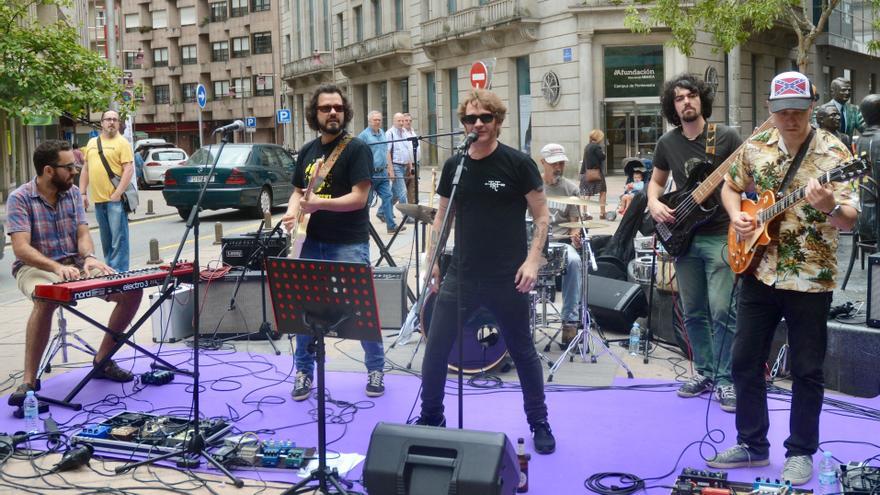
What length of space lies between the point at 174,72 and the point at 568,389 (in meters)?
69.2

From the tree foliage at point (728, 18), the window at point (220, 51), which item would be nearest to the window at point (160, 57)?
the window at point (220, 51)

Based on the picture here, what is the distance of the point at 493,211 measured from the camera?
15.7ft

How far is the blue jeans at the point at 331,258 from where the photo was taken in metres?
5.95

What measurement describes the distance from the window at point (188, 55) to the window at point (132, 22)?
215 inches

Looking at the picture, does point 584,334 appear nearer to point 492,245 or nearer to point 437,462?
point 492,245

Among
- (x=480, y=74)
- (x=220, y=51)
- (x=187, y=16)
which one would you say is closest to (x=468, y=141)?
(x=480, y=74)

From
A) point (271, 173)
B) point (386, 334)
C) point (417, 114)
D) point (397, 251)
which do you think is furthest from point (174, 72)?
point (386, 334)

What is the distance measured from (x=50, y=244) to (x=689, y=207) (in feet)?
14.6

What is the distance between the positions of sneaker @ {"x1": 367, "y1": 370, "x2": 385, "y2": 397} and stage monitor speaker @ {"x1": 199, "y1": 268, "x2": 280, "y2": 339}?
2.00 meters

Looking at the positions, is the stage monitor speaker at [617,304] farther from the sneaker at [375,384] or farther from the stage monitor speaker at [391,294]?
the sneaker at [375,384]

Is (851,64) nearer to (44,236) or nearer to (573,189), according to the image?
(573,189)

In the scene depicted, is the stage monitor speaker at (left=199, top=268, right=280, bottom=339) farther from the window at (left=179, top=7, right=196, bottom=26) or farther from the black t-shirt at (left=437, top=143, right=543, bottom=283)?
the window at (left=179, top=7, right=196, bottom=26)

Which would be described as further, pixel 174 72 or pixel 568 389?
pixel 174 72

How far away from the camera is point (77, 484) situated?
468 cm
